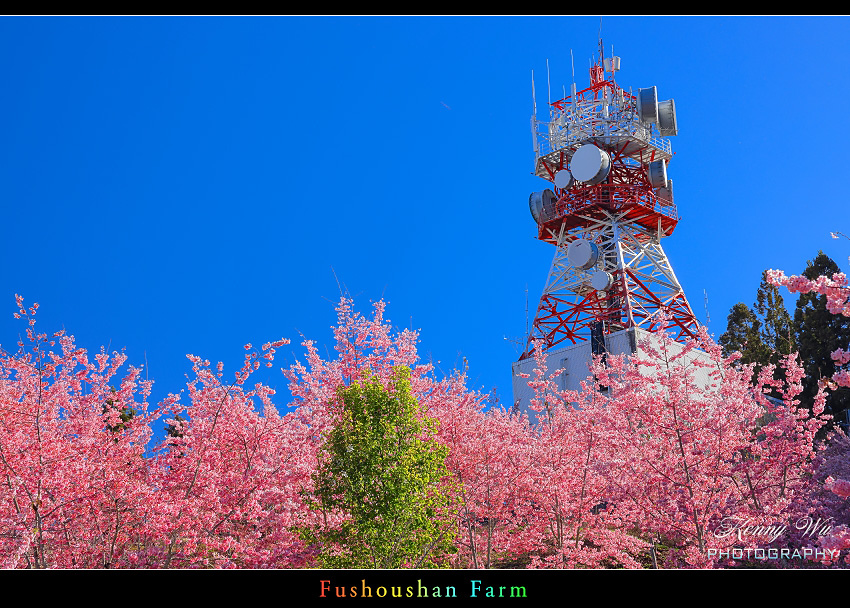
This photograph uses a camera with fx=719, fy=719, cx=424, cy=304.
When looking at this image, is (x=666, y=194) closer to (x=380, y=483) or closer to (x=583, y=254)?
(x=583, y=254)

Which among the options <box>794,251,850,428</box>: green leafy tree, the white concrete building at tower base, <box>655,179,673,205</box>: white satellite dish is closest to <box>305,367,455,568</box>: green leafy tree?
the white concrete building at tower base

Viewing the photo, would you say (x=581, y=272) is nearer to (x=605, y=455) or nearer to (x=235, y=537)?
(x=605, y=455)

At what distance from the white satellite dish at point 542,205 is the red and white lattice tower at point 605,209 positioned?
0.17 feet

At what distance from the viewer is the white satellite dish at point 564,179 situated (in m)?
33.8

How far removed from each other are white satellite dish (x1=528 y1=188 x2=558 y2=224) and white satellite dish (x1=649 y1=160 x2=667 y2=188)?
4.73 metres

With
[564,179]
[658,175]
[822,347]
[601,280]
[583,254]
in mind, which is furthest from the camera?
[658,175]

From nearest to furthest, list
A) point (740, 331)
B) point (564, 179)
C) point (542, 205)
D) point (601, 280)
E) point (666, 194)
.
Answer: point (601, 280), point (564, 179), point (666, 194), point (542, 205), point (740, 331)

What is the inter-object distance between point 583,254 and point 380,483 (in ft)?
75.8

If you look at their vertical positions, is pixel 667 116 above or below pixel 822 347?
above

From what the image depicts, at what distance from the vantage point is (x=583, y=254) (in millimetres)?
32188

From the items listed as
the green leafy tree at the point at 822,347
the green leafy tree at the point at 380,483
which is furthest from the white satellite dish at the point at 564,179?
the green leafy tree at the point at 380,483

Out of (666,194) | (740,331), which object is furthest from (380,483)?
(740,331)

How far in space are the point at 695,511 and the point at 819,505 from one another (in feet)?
12.1
